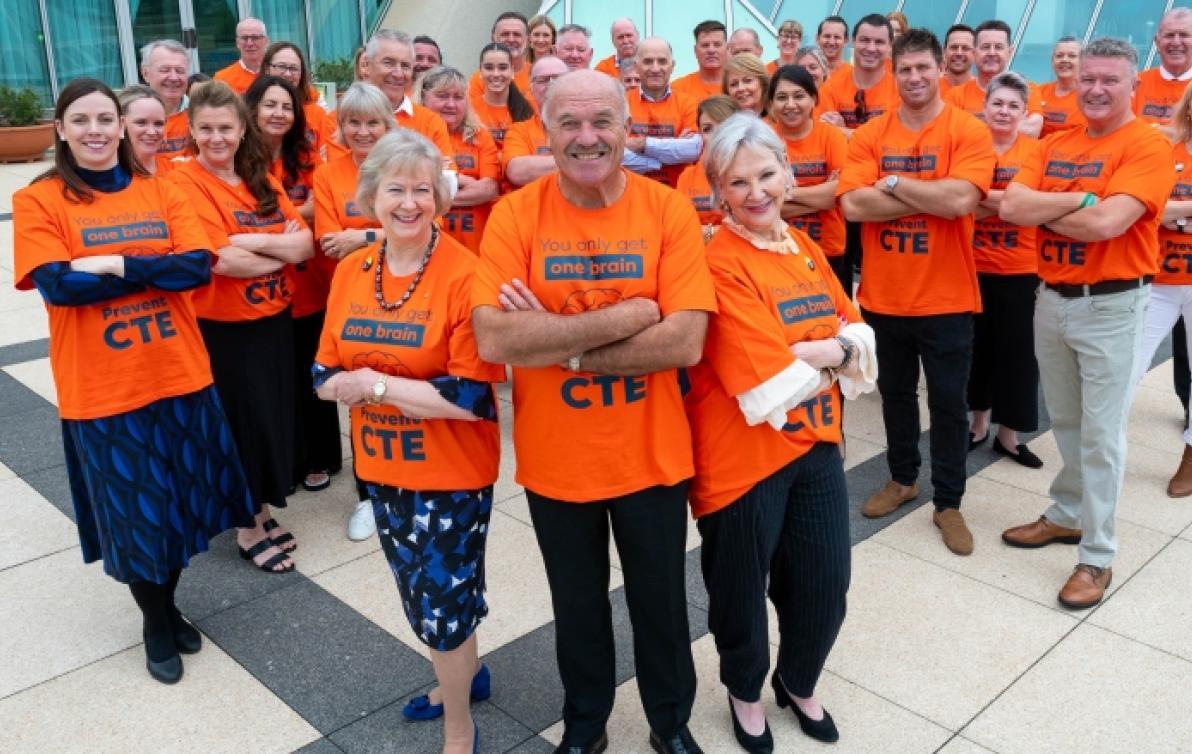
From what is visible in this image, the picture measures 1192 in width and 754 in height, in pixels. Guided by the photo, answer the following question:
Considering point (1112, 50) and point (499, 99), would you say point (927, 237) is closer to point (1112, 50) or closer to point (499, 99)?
point (1112, 50)

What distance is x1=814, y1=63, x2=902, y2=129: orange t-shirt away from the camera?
22.6 feet

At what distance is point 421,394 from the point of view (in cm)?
285

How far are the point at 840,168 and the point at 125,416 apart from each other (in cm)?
347

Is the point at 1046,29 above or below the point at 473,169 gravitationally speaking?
above

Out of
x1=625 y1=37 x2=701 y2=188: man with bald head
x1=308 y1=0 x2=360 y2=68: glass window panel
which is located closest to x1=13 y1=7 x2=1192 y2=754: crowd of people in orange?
x1=625 y1=37 x2=701 y2=188: man with bald head

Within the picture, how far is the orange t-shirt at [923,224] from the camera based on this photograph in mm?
4406

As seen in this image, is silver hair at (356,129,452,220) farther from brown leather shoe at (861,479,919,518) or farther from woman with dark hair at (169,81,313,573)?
brown leather shoe at (861,479,919,518)

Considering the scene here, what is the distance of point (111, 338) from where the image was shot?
3561mm

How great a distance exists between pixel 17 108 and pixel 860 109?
1340cm

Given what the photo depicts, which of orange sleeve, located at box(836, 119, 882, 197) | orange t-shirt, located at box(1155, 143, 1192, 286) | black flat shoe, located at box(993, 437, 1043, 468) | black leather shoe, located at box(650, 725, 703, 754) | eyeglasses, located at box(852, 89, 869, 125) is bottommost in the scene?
black flat shoe, located at box(993, 437, 1043, 468)

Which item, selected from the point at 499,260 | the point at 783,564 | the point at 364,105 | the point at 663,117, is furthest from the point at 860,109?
the point at 499,260

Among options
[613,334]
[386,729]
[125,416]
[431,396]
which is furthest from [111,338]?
[613,334]

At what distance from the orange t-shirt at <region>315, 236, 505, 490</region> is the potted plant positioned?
14506 millimetres

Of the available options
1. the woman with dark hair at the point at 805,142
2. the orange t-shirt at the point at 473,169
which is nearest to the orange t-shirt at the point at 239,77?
the orange t-shirt at the point at 473,169
